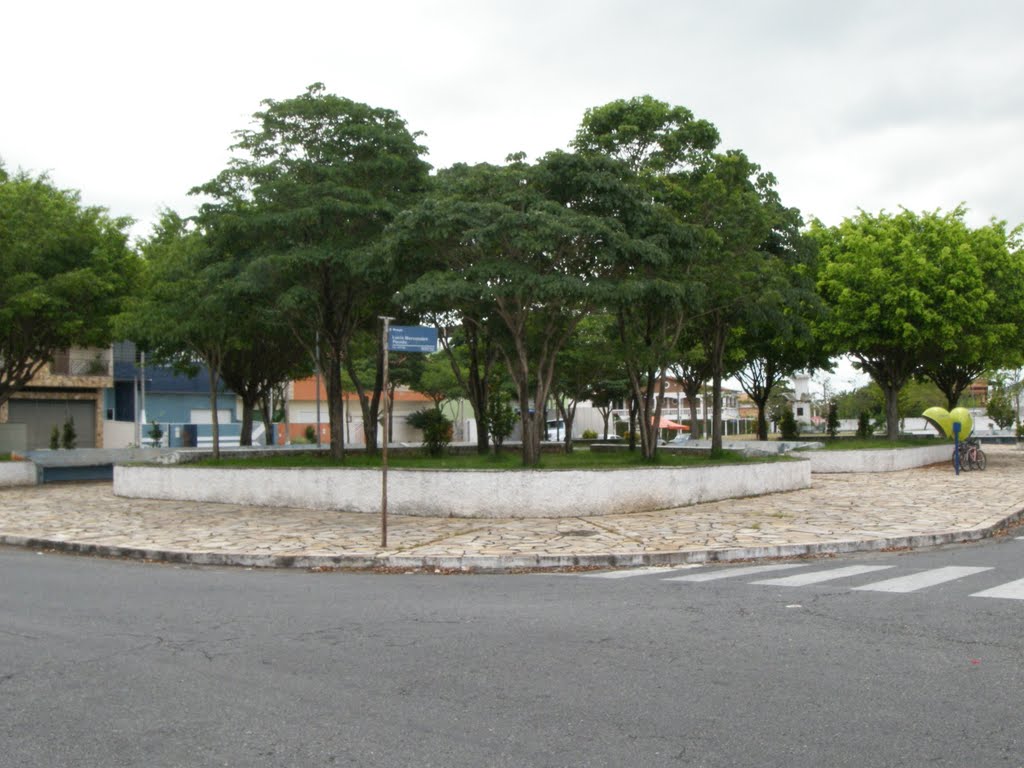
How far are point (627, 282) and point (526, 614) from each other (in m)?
8.90

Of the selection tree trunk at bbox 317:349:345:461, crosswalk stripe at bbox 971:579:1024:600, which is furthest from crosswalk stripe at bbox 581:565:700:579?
tree trunk at bbox 317:349:345:461

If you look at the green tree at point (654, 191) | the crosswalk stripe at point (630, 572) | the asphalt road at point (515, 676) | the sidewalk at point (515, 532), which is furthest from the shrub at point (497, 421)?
the asphalt road at point (515, 676)

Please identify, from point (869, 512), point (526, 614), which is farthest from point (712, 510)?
point (526, 614)

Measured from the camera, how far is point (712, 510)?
16.5 metres

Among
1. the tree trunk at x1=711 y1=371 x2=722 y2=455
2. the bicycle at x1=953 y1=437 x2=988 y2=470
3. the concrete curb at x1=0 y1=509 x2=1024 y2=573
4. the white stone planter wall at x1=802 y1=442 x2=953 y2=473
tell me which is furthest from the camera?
the bicycle at x1=953 y1=437 x2=988 y2=470

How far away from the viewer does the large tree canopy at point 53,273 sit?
76.1 ft

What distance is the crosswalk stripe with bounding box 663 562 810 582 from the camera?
1007 cm

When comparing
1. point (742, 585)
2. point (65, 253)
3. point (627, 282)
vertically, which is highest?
point (65, 253)

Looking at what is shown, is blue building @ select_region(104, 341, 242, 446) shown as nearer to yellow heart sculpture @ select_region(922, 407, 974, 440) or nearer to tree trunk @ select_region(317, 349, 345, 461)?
tree trunk @ select_region(317, 349, 345, 461)

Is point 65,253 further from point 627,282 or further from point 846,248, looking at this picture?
point 846,248

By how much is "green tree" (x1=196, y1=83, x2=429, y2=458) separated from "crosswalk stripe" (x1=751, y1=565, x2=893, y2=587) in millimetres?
10143

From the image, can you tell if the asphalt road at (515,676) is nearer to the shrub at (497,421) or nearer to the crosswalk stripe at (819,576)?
the crosswalk stripe at (819,576)

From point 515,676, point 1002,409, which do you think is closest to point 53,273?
point 515,676

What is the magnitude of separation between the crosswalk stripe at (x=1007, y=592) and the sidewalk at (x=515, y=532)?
3.20 metres
